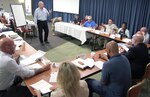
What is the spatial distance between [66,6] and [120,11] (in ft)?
11.9

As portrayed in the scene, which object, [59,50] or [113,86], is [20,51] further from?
[59,50]

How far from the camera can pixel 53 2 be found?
9977 mm

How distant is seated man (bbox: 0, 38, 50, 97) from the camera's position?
Result: 6.19 feet

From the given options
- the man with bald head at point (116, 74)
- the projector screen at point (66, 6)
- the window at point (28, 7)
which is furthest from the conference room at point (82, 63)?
the window at point (28, 7)

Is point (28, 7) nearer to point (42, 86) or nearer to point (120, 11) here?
point (120, 11)

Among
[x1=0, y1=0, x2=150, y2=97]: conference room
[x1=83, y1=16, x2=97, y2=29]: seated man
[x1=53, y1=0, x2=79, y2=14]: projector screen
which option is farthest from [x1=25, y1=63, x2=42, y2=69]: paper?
[x1=53, y1=0, x2=79, y2=14]: projector screen

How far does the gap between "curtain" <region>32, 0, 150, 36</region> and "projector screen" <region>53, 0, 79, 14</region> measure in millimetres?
325

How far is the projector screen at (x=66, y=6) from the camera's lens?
827cm

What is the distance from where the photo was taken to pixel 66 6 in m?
8.90

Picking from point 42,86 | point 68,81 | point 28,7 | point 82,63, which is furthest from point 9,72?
point 28,7

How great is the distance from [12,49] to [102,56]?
5.12ft

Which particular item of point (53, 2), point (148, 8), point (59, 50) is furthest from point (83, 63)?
point (53, 2)

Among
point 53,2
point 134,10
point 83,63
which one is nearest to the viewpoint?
point 83,63

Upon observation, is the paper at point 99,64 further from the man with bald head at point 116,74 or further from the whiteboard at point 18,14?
the whiteboard at point 18,14
